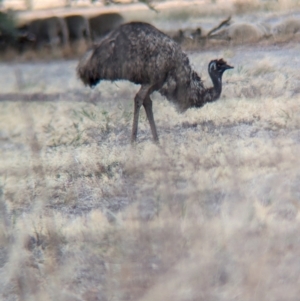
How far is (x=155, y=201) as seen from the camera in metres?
4.80

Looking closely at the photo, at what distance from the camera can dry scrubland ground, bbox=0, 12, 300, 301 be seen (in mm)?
3744

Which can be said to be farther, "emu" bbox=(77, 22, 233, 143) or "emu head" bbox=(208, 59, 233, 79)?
"emu head" bbox=(208, 59, 233, 79)

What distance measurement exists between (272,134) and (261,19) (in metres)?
9.11

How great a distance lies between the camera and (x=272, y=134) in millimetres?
6898

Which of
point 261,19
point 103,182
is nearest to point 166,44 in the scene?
point 103,182

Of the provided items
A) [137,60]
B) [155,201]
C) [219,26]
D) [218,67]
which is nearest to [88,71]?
[137,60]

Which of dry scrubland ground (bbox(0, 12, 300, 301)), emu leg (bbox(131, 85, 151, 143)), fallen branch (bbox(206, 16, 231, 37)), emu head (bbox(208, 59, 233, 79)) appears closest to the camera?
dry scrubland ground (bbox(0, 12, 300, 301))

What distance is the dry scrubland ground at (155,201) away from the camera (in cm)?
374

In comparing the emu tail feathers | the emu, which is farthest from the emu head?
the emu tail feathers

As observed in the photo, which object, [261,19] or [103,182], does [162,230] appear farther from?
[261,19]

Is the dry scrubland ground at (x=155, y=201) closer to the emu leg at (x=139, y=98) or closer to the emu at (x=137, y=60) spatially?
the emu leg at (x=139, y=98)

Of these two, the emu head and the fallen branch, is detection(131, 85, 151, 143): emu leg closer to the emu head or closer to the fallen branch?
the emu head

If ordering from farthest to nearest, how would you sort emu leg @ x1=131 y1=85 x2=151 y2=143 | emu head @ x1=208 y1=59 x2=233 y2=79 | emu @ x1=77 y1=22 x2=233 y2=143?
emu head @ x1=208 y1=59 x2=233 y2=79 < emu leg @ x1=131 y1=85 x2=151 y2=143 < emu @ x1=77 y1=22 x2=233 y2=143

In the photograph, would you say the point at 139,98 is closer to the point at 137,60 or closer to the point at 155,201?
the point at 137,60
